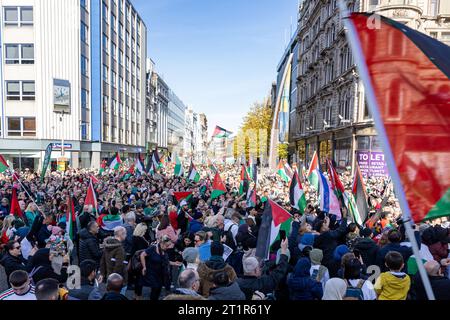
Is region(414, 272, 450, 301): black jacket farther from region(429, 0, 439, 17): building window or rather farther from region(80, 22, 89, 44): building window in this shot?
region(80, 22, 89, 44): building window

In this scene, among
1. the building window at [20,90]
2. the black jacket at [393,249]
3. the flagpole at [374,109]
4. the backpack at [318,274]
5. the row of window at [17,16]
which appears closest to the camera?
the flagpole at [374,109]

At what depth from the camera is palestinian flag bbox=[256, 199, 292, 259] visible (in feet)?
18.9

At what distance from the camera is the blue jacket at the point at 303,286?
4316 mm

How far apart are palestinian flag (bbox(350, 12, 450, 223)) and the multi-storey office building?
3757 cm

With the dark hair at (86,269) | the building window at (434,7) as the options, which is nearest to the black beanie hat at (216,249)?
the dark hair at (86,269)

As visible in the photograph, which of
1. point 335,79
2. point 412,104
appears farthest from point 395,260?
point 335,79

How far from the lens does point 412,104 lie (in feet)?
10.1

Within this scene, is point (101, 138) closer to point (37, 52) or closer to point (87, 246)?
point (37, 52)

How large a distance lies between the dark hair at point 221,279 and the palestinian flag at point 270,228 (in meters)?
1.83

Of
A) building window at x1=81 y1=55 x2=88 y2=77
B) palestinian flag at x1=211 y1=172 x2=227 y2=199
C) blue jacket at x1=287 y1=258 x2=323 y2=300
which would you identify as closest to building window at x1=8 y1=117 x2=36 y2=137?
building window at x1=81 y1=55 x2=88 y2=77

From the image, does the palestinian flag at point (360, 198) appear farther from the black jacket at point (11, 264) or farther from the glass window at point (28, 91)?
the glass window at point (28, 91)

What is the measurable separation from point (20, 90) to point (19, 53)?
398 centimetres

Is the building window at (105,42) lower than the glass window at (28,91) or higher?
higher

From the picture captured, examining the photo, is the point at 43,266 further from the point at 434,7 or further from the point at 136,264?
the point at 434,7
